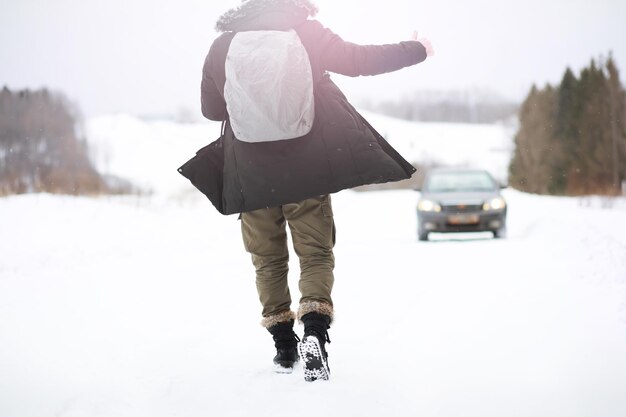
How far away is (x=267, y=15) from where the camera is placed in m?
3.00

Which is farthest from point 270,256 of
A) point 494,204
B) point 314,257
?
point 494,204

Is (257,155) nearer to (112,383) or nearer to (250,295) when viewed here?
(112,383)

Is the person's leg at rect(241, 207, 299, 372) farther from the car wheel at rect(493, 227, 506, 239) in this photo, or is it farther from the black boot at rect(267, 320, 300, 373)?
the car wheel at rect(493, 227, 506, 239)

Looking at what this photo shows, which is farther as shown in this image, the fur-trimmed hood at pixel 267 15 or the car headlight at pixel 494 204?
the car headlight at pixel 494 204

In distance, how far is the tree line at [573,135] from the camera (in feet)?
115

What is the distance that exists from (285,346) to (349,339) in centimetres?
64

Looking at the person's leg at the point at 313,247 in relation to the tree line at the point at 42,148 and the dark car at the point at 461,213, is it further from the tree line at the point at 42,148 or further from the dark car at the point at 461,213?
the tree line at the point at 42,148

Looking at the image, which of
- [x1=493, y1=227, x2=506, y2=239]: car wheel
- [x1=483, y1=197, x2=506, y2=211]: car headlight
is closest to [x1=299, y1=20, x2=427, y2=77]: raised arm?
[x1=483, y1=197, x2=506, y2=211]: car headlight

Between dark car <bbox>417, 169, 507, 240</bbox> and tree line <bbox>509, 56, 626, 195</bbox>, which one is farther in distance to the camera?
tree line <bbox>509, 56, 626, 195</bbox>

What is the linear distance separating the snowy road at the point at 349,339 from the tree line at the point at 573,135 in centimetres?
2952

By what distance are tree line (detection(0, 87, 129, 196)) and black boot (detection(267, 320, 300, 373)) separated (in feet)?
40.2

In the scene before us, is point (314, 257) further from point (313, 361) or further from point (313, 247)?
point (313, 361)

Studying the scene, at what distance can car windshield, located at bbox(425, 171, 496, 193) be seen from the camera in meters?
13.2

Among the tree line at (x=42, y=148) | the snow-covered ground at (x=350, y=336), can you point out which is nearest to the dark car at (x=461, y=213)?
the snow-covered ground at (x=350, y=336)
